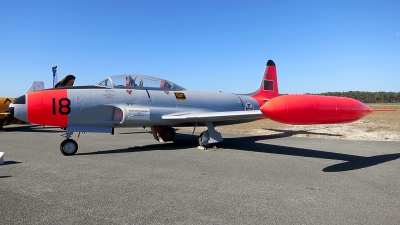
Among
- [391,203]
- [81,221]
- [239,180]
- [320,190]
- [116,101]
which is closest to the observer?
[81,221]

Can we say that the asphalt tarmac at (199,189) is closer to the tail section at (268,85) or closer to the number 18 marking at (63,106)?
the number 18 marking at (63,106)

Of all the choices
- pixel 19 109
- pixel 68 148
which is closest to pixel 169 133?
pixel 68 148

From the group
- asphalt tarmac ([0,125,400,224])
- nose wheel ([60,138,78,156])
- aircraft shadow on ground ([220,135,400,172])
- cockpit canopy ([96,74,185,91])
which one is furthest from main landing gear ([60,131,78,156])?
aircraft shadow on ground ([220,135,400,172])

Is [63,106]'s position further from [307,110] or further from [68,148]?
[307,110]

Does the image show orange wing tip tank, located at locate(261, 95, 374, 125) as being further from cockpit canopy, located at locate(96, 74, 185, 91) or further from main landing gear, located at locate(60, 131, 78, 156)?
main landing gear, located at locate(60, 131, 78, 156)

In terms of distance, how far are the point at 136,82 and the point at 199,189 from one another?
646 centimetres

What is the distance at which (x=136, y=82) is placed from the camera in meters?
10.5

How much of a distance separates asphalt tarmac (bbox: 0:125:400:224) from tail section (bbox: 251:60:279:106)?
21.9 feet

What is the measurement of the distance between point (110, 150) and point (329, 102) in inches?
273

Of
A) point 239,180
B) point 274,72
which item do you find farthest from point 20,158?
point 274,72

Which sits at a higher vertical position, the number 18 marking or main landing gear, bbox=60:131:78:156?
the number 18 marking

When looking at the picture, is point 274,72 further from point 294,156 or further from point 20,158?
point 20,158

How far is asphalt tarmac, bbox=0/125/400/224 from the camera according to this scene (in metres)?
3.74

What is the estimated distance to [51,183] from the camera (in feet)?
17.4
